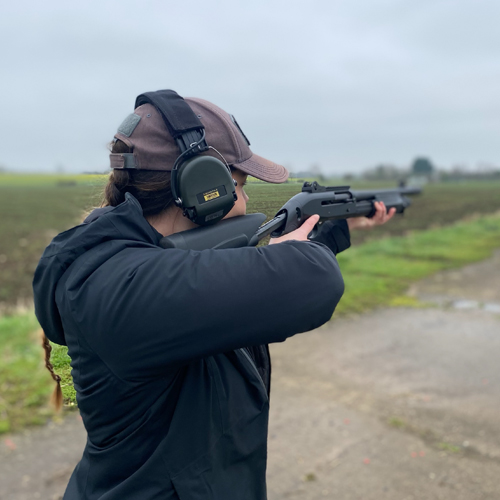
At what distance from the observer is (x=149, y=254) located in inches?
47.1

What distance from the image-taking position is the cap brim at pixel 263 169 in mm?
1537

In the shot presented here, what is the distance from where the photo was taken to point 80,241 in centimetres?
122

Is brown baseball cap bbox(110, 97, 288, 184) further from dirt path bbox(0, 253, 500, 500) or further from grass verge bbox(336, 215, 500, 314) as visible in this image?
grass verge bbox(336, 215, 500, 314)

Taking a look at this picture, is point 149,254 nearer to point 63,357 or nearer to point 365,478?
point 63,357

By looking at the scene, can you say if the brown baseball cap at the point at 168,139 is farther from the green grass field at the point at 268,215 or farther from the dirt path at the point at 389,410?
the dirt path at the point at 389,410

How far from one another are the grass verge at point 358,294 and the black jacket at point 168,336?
467 millimetres

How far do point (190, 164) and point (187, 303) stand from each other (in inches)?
16.7

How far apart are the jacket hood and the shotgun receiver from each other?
12 cm

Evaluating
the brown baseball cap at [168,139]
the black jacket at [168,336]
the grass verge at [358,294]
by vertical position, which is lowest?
the grass verge at [358,294]

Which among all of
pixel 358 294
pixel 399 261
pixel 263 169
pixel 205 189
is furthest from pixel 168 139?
pixel 399 261

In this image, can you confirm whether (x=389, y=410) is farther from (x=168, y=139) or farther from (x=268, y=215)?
(x=168, y=139)

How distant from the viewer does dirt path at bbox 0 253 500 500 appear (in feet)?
10.7

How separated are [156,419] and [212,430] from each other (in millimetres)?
159

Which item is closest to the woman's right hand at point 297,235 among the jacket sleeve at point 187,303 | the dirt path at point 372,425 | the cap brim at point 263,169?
the cap brim at point 263,169
